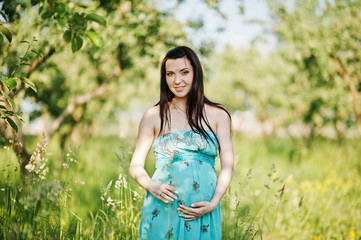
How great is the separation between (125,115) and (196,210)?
413 inches

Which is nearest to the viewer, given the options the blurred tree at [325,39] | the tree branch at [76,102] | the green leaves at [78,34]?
the green leaves at [78,34]

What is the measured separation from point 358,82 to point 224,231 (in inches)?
183

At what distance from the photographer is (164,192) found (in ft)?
5.73

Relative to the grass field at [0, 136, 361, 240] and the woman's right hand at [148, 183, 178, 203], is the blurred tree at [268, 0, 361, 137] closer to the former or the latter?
the grass field at [0, 136, 361, 240]

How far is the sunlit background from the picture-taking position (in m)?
2.01

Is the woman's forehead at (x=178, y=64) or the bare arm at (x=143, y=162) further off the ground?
the woman's forehead at (x=178, y=64)

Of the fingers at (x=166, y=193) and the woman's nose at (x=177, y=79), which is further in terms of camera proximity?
the woman's nose at (x=177, y=79)

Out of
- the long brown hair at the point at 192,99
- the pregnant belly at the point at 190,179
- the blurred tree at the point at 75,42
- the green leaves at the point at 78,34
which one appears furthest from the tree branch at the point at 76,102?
the pregnant belly at the point at 190,179

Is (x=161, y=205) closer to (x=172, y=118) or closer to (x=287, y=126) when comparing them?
(x=172, y=118)

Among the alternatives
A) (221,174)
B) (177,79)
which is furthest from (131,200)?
(177,79)

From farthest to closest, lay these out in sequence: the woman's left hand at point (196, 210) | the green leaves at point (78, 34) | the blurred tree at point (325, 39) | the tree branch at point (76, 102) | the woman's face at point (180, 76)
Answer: the blurred tree at point (325, 39), the tree branch at point (76, 102), the woman's face at point (180, 76), the woman's left hand at point (196, 210), the green leaves at point (78, 34)

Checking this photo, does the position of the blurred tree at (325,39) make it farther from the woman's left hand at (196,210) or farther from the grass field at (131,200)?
the woman's left hand at (196,210)

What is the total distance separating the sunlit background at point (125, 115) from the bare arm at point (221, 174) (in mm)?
444

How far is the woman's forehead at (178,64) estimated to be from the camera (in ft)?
6.77
